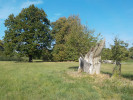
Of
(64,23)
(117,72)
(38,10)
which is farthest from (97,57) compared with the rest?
(64,23)

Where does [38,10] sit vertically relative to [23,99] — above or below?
Result: above

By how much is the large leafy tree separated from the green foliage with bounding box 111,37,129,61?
22.7 meters

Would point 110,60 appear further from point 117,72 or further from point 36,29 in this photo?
point 36,29

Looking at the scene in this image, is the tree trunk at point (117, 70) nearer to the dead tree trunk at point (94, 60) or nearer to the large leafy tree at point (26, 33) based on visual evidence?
the dead tree trunk at point (94, 60)

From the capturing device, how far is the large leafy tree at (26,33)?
30.2 metres

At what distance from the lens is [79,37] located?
50.0 ft

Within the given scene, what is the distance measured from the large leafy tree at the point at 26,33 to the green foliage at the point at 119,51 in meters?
22.7

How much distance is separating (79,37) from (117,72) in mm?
6404

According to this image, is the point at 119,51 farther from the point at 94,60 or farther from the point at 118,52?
the point at 94,60

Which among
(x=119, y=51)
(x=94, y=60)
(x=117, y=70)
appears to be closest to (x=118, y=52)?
(x=119, y=51)

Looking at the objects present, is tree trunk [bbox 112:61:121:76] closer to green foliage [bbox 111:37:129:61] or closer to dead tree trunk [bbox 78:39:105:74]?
green foliage [bbox 111:37:129:61]

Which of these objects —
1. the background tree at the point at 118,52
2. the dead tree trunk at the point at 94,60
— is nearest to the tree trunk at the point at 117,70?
the background tree at the point at 118,52

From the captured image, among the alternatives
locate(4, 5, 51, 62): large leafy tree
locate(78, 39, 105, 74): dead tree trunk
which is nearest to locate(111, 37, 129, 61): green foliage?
locate(78, 39, 105, 74): dead tree trunk

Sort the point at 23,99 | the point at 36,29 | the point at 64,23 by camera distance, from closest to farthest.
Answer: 1. the point at 23,99
2. the point at 36,29
3. the point at 64,23
